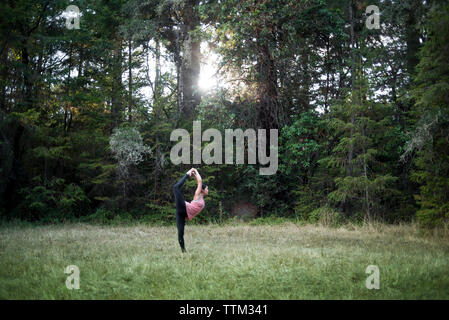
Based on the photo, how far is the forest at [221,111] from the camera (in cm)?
1427

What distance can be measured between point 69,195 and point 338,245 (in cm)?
1270

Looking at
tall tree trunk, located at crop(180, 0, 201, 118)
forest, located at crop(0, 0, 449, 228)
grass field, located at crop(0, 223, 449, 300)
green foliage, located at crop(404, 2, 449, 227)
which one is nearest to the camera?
grass field, located at crop(0, 223, 449, 300)

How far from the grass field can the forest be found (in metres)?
5.96

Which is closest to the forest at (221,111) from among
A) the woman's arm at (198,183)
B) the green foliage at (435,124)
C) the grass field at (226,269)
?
the green foliage at (435,124)

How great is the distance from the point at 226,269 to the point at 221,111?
933 cm

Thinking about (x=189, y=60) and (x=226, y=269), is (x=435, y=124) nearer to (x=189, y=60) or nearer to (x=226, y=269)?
(x=226, y=269)

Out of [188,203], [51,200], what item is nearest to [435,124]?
[188,203]

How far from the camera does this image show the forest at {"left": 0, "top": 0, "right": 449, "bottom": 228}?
14.3 metres

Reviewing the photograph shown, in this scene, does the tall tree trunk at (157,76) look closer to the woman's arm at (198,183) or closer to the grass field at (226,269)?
the woman's arm at (198,183)

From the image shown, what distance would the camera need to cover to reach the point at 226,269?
19.3 ft

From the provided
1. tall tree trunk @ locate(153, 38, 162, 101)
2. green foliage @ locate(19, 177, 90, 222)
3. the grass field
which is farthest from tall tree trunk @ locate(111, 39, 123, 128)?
the grass field

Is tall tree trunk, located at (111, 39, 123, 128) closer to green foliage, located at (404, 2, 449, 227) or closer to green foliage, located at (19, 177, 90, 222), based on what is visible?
green foliage, located at (19, 177, 90, 222)

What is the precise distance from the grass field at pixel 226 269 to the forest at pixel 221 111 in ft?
19.5

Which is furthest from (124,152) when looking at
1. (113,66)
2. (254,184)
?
(254,184)
